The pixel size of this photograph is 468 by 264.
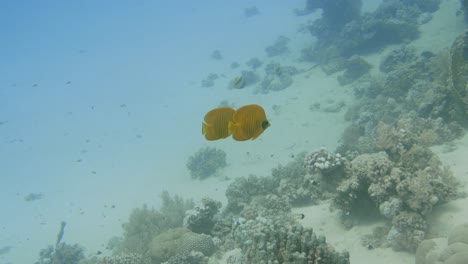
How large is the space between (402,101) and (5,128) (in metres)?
71.5

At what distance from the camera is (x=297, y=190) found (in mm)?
9812

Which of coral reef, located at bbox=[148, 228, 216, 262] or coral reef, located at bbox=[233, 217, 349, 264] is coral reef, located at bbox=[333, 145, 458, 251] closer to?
coral reef, located at bbox=[233, 217, 349, 264]

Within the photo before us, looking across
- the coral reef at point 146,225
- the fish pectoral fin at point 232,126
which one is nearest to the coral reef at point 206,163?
the coral reef at point 146,225

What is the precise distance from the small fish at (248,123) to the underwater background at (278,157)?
7.14 ft

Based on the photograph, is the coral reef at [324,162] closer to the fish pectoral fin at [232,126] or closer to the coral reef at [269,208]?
the coral reef at [269,208]

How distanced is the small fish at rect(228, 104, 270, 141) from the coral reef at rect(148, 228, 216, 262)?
20.1 feet

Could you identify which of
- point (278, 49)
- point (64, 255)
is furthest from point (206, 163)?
point (278, 49)

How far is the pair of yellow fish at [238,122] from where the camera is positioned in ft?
10.7

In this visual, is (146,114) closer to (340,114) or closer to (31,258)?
(31,258)

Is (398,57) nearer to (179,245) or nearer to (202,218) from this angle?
(202,218)

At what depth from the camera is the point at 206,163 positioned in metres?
19.8

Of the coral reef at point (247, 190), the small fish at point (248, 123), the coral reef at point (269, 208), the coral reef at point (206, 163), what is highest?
the coral reef at point (206, 163)

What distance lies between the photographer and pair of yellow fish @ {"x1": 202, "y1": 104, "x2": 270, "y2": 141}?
10.7ft

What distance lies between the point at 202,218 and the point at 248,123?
23.3 feet
